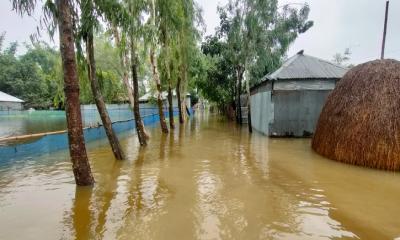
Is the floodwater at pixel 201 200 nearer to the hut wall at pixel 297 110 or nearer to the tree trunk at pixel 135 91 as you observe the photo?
the tree trunk at pixel 135 91

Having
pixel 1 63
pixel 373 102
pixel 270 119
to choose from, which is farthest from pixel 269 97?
→ pixel 1 63

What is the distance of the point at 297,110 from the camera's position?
13297 millimetres

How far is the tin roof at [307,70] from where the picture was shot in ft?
43.0

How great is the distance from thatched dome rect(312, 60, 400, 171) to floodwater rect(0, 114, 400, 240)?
16.5 inches

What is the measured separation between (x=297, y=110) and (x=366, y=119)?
5491mm

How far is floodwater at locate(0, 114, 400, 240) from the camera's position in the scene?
4172mm

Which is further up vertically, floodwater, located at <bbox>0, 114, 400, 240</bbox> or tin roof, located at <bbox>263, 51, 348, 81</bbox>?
tin roof, located at <bbox>263, 51, 348, 81</bbox>

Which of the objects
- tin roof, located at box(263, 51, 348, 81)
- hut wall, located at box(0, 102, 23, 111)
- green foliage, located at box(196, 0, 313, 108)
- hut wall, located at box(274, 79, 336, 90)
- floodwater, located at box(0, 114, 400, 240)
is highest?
green foliage, located at box(196, 0, 313, 108)

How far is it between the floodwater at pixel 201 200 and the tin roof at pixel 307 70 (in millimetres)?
5067

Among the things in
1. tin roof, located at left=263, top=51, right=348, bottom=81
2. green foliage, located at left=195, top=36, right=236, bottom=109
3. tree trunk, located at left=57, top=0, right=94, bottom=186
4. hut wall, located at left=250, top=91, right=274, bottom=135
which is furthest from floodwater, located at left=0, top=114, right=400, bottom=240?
green foliage, located at left=195, top=36, right=236, bottom=109

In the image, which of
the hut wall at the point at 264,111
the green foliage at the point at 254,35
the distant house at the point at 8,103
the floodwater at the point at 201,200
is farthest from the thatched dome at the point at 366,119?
the distant house at the point at 8,103

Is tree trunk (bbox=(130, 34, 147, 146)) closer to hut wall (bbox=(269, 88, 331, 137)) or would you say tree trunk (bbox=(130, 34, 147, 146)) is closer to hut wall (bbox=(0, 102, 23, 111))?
hut wall (bbox=(269, 88, 331, 137))

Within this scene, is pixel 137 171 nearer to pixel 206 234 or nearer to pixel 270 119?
pixel 206 234

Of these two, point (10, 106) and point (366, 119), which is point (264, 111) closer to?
point (366, 119)
